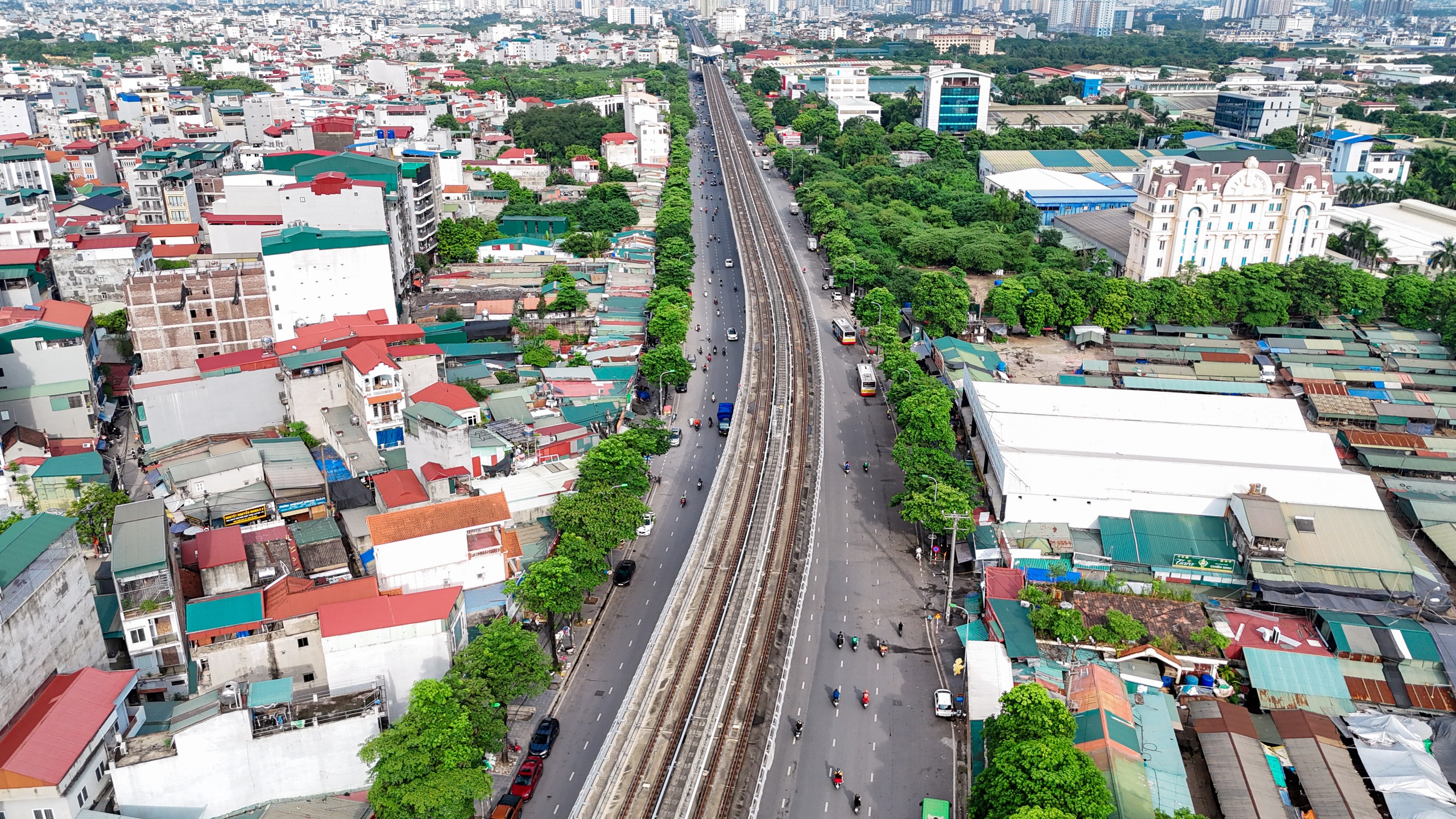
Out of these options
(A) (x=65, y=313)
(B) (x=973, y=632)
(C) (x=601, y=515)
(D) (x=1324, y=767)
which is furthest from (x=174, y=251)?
(D) (x=1324, y=767)

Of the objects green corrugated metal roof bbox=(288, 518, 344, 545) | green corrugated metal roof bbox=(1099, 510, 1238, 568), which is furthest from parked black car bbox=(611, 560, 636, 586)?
green corrugated metal roof bbox=(1099, 510, 1238, 568)

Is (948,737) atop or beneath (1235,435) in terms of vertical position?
beneath

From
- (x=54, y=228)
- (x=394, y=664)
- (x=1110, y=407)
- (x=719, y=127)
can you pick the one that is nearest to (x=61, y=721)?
(x=394, y=664)

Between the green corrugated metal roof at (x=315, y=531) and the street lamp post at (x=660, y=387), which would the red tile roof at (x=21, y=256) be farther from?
the street lamp post at (x=660, y=387)

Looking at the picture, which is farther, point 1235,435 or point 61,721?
point 1235,435

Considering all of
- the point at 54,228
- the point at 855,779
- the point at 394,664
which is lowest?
the point at 855,779

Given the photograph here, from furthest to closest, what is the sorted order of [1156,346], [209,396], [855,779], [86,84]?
[86,84]
[1156,346]
[209,396]
[855,779]

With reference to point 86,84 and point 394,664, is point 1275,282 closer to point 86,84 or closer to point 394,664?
point 394,664

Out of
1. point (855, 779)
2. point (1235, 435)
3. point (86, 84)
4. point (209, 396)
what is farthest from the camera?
point (86, 84)
